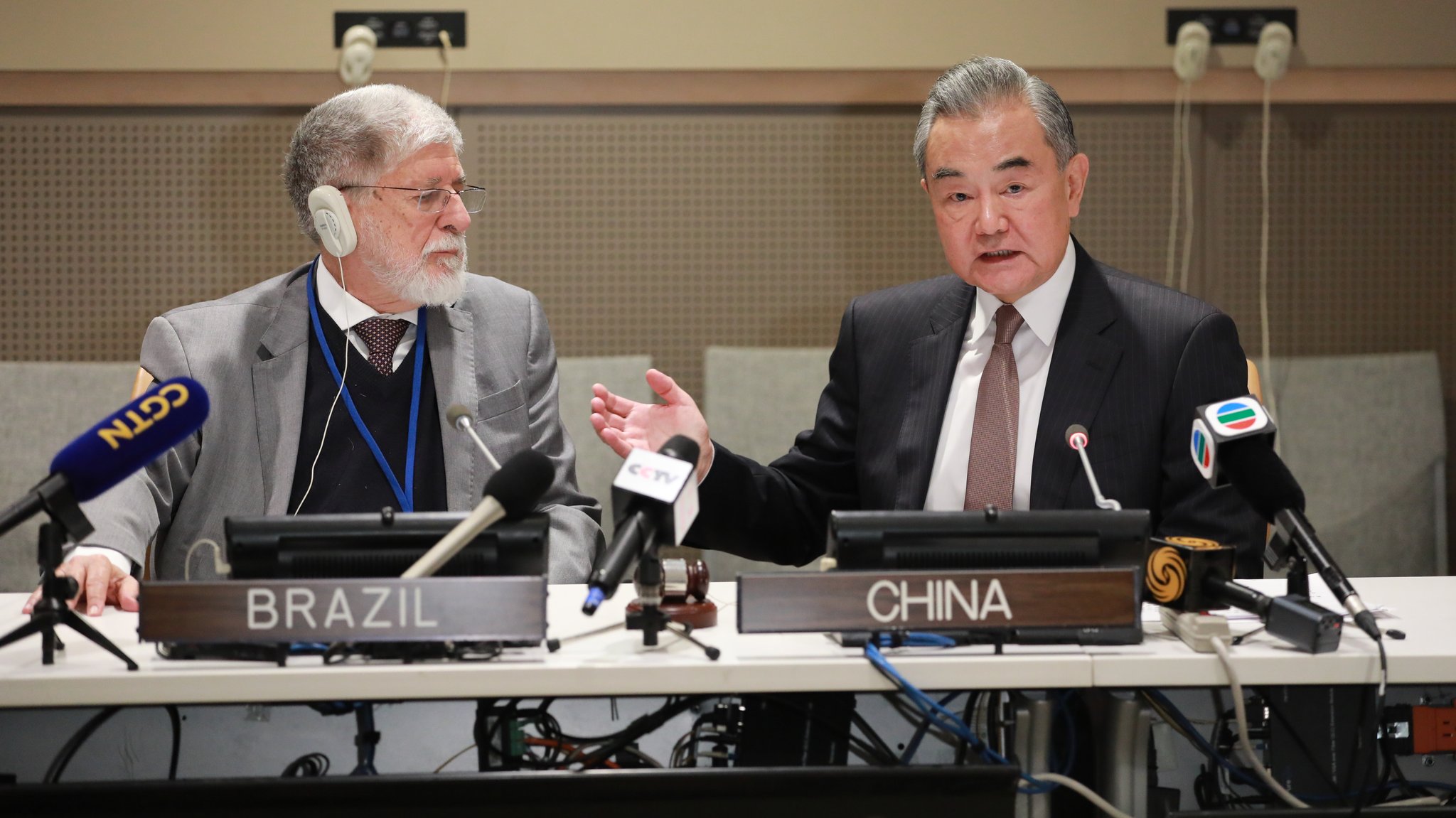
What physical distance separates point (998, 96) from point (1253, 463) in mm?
934

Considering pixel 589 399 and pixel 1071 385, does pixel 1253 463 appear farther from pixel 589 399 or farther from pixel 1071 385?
pixel 589 399

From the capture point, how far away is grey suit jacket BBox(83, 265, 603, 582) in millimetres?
2219

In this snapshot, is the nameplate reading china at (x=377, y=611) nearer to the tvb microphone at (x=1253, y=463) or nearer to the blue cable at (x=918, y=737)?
the blue cable at (x=918, y=737)

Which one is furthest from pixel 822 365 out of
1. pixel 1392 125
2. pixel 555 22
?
pixel 1392 125

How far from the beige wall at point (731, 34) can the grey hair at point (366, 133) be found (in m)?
1.46

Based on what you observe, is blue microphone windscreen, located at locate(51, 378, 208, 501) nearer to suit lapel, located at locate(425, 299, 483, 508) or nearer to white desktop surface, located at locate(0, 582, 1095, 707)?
white desktop surface, located at locate(0, 582, 1095, 707)

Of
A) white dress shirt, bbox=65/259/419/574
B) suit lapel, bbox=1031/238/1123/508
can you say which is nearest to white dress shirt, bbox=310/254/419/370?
white dress shirt, bbox=65/259/419/574

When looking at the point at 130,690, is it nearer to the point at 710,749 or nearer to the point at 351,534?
the point at 351,534

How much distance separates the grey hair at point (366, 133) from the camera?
238 cm

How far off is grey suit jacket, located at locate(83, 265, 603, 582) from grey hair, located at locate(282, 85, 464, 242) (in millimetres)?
255

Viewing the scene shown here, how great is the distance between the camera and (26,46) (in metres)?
3.73

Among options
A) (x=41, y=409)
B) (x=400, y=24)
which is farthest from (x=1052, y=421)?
(x=41, y=409)

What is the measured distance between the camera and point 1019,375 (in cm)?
220

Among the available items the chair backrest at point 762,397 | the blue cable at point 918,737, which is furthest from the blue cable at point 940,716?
the chair backrest at point 762,397
